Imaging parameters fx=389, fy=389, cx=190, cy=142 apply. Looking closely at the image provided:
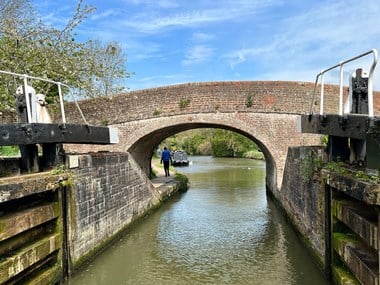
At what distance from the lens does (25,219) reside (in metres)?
4.48

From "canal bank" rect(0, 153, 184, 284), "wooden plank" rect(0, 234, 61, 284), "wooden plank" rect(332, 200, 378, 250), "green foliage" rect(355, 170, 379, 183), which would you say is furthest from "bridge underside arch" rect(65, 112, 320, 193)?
"green foliage" rect(355, 170, 379, 183)

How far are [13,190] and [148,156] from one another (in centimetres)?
1227

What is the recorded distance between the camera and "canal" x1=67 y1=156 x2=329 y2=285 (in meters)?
5.73

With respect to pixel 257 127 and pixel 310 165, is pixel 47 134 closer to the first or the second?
pixel 310 165

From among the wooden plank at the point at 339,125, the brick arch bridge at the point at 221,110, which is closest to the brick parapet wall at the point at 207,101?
the brick arch bridge at the point at 221,110

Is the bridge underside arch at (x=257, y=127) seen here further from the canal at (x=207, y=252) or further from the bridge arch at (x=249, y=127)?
the canal at (x=207, y=252)

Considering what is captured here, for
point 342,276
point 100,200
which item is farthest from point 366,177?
point 100,200

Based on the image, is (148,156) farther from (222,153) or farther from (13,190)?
(222,153)

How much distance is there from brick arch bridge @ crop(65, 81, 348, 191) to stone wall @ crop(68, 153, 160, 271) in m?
3.39

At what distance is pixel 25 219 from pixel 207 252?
3541 mm

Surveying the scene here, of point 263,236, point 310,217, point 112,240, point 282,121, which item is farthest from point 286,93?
point 112,240

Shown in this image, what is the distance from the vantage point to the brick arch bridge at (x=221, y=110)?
12.5 metres

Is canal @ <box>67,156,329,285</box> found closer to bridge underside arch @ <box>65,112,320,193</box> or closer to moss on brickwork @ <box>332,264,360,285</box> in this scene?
moss on brickwork @ <box>332,264,360,285</box>

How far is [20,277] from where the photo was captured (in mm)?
4383
